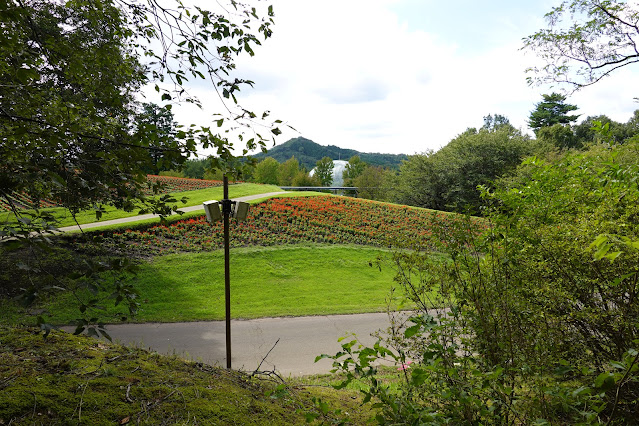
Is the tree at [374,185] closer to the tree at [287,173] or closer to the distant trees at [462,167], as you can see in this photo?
the distant trees at [462,167]

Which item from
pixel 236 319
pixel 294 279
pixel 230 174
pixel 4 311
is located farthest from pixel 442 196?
pixel 230 174

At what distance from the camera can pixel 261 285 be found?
34.3 feet

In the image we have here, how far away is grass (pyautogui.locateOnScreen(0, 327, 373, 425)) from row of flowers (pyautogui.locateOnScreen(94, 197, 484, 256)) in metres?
7.84

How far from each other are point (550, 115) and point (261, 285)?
4910cm

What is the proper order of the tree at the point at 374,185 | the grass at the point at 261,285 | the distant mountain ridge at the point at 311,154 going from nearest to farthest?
the grass at the point at 261,285 < the tree at the point at 374,185 < the distant mountain ridge at the point at 311,154

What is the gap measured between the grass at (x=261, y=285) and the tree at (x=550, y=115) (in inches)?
1746

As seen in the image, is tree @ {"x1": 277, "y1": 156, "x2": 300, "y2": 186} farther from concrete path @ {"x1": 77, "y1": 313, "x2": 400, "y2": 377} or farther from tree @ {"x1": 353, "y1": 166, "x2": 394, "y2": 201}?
concrete path @ {"x1": 77, "y1": 313, "x2": 400, "y2": 377}

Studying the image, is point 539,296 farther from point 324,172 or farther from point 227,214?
point 324,172

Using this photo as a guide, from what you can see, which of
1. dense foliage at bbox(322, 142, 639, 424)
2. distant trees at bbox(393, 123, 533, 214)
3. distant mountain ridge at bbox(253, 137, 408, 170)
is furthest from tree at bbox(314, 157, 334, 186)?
distant mountain ridge at bbox(253, 137, 408, 170)

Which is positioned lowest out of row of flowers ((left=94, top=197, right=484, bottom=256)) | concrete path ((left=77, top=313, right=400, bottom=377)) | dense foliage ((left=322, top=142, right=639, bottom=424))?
concrete path ((left=77, top=313, right=400, bottom=377))

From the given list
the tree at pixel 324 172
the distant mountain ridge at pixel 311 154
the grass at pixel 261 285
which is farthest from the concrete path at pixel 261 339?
the distant mountain ridge at pixel 311 154

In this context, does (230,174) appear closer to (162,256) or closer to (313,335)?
(313,335)

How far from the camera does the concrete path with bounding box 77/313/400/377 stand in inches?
249

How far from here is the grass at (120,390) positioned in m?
2.33
